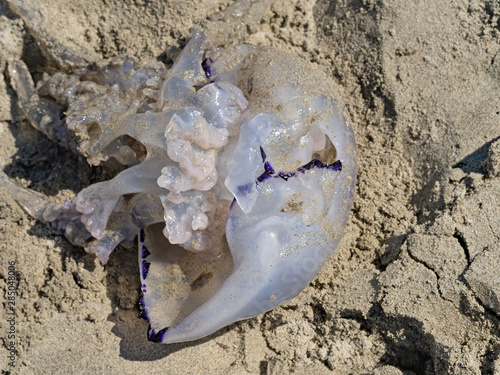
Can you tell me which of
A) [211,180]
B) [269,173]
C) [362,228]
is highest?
[269,173]

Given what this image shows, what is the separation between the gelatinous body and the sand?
0.24 m

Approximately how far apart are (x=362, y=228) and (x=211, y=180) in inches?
35.8

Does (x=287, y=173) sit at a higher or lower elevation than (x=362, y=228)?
higher

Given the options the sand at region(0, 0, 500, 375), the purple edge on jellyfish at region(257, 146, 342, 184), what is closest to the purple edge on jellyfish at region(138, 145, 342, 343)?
the purple edge on jellyfish at region(257, 146, 342, 184)

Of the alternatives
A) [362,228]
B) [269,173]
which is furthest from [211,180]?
[362,228]

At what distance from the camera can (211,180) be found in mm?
2615

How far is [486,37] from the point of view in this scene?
3066 millimetres

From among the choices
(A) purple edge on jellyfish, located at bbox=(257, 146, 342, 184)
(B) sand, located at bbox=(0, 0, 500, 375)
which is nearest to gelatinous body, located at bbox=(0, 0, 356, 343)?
(A) purple edge on jellyfish, located at bbox=(257, 146, 342, 184)

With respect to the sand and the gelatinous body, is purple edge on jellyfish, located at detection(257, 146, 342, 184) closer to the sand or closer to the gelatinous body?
the gelatinous body

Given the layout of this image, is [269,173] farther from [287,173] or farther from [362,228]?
[362,228]

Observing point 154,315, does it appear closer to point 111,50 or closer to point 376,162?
point 376,162

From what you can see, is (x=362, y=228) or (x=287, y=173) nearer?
(x=287, y=173)

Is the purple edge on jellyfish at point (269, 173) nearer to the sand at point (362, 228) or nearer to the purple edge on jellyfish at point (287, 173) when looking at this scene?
the purple edge on jellyfish at point (287, 173)

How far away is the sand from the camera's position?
258 cm
